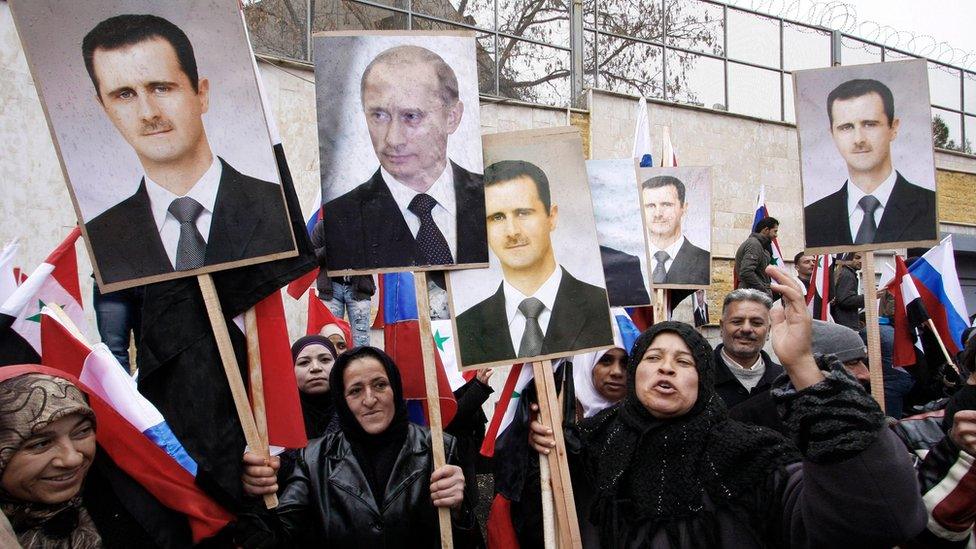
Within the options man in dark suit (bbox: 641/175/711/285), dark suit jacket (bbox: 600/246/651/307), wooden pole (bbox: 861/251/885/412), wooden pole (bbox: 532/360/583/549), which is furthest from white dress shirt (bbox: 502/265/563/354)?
man in dark suit (bbox: 641/175/711/285)

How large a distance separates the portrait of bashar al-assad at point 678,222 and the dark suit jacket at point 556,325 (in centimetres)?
211

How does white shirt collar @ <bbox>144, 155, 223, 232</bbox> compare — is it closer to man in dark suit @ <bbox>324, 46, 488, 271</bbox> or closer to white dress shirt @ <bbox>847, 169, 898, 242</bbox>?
man in dark suit @ <bbox>324, 46, 488, 271</bbox>

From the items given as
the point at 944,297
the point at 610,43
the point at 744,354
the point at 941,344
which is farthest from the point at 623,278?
the point at 610,43

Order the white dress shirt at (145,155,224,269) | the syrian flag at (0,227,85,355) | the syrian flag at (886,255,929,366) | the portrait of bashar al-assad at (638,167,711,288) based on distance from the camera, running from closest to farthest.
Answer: the white dress shirt at (145,155,224,269), the syrian flag at (0,227,85,355), the portrait of bashar al-assad at (638,167,711,288), the syrian flag at (886,255,929,366)

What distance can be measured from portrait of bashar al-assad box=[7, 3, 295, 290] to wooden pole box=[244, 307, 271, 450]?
0.24 m

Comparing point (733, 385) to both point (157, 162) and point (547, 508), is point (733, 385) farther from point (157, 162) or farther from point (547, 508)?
point (157, 162)

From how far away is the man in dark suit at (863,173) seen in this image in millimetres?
4062

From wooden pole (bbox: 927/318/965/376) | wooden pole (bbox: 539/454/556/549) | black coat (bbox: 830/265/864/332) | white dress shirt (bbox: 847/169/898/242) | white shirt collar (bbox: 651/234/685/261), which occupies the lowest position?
wooden pole (bbox: 539/454/556/549)

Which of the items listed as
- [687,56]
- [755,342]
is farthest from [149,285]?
[687,56]

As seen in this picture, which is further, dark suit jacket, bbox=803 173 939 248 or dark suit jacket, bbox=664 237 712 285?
dark suit jacket, bbox=664 237 712 285

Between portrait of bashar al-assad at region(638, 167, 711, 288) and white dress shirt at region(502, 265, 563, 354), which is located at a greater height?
portrait of bashar al-assad at region(638, 167, 711, 288)

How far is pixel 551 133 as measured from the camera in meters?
3.62

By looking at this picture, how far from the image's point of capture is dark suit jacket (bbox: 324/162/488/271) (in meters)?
3.31

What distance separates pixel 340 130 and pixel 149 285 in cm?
94
